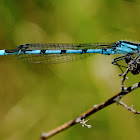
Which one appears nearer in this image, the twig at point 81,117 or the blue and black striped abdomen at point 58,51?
the twig at point 81,117

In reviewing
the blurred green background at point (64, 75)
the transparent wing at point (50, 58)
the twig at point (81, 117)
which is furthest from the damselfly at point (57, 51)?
the twig at point (81, 117)

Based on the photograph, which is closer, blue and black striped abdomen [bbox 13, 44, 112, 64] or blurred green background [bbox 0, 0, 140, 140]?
blue and black striped abdomen [bbox 13, 44, 112, 64]

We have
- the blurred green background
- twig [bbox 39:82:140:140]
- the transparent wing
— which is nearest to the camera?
twig [bbox 39:82:140:140]

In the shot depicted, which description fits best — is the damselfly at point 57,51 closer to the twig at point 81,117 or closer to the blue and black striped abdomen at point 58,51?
the blue and black striped abdomen at point 58,51

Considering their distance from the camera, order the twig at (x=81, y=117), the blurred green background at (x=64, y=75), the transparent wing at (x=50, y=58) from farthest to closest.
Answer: the blurred green background at (x=64, y=75), the transparent wing at (x=50, y=58), the twig at (x=81, y=117)

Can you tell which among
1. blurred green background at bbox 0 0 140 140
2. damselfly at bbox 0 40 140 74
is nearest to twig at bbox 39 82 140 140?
damselfly at bbox 0 40 140 74

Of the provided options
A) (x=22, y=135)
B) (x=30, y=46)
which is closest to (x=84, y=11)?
(x=30, y=46)

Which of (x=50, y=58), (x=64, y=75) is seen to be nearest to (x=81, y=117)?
(x=50, y=58)

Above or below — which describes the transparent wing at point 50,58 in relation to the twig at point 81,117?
above

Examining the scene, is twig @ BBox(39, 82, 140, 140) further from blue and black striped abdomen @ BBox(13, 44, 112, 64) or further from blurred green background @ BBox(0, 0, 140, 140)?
blurred green background @ BBox(0, 0, 140, 140)
